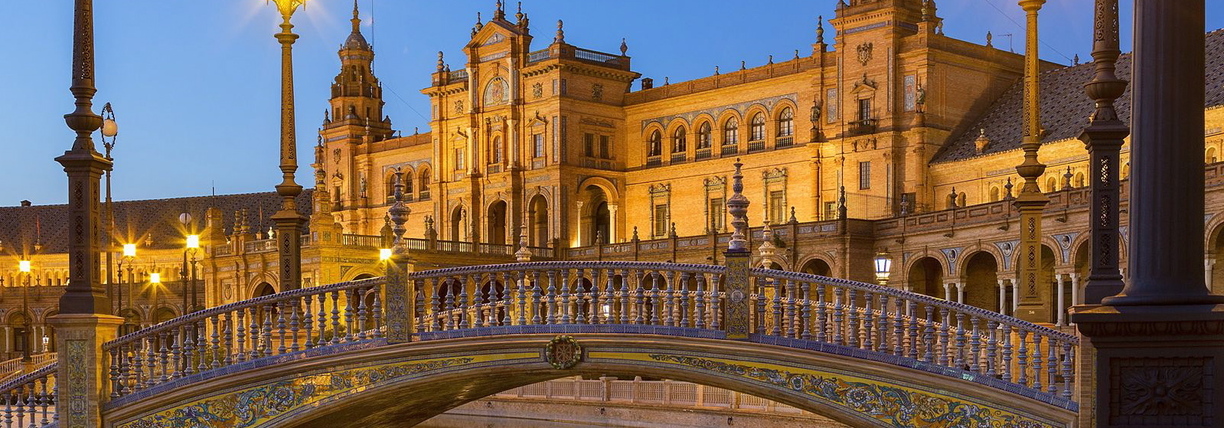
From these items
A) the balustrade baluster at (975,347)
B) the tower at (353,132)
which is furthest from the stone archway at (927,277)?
the balustrade baluster at (975,347)

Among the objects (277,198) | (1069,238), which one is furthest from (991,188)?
(277,198)

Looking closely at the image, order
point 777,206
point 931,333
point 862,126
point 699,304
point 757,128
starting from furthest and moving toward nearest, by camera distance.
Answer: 1. point 757,128
2. point 777,206
3. point 862,126
4. point 699,304
5. point 931,333

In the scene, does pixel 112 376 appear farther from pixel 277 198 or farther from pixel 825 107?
pixel 277 198

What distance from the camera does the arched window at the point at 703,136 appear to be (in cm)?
5747

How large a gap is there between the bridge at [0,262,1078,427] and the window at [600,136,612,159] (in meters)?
44.9

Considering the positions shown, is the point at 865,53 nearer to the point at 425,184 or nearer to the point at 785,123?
the point at 785,123

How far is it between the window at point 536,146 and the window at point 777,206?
31.8ft

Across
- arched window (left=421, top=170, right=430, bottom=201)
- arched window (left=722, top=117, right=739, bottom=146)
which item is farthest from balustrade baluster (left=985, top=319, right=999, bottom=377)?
arched window (left=421, top=170, right=430, bottom=201)

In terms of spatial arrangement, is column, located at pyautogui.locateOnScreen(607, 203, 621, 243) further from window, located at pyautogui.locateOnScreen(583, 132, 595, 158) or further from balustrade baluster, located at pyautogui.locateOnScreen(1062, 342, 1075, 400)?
balustrade baluster, located at pyautogui.locateOnScreen(1062, 342, 1075, 400)

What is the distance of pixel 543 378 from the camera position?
14766mm

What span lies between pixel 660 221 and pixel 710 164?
3189 millimetres

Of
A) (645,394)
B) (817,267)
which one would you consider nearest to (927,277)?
(817,267)

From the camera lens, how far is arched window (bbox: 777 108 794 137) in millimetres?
53750

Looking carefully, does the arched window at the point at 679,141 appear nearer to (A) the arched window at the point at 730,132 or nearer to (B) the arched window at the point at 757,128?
(A) the arched window at the point at 730,132
